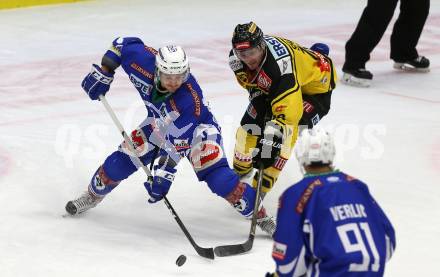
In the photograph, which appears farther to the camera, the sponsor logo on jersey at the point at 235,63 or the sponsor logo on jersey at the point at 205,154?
the sponsor logo on jersey at the point at 235,63

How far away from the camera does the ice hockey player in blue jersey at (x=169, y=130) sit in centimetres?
423

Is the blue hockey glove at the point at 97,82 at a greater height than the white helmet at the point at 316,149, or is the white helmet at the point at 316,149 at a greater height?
the white helmet at the point at 316,149

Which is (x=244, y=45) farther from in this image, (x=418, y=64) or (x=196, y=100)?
(x=418, y=64)

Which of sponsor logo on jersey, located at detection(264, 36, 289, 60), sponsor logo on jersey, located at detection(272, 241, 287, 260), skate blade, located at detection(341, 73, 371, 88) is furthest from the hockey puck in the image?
skate blade, located at detection(341, 73, 371, 88)

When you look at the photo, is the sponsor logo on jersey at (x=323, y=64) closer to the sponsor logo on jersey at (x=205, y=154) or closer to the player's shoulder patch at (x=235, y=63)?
the player's shoulder patch at (x=235, y=63)

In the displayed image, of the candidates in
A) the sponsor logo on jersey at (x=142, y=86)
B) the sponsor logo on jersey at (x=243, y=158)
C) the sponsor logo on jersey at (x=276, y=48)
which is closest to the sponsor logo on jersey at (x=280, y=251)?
the sponsor logo on jersey at (x=142, y=86)

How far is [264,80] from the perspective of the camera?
449 centimetres

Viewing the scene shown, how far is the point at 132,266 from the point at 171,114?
68cm

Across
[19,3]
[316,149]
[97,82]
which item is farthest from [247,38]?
[19,3]

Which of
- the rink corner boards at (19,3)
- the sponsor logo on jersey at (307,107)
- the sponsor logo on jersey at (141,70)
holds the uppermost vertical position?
the sponsor logo on jersey at (141,70)

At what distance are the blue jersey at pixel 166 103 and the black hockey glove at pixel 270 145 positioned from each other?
0.22 meters

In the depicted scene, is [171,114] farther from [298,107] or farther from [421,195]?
[421,195]

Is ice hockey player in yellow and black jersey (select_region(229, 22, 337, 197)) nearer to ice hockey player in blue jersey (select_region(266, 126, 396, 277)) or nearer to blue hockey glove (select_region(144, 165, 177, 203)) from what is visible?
blue hockey glove (select_region(144, 165, 177, 203))

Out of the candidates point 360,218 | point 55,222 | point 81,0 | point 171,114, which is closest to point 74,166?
point 55,222
